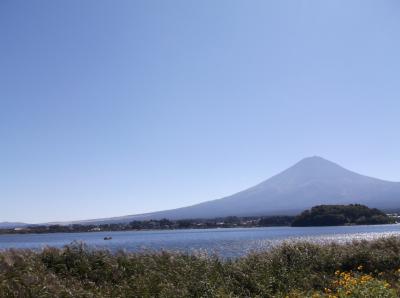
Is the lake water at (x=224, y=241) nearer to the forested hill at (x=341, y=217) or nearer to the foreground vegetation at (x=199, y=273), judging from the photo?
the foreground vegetation at (x=199, y=273)

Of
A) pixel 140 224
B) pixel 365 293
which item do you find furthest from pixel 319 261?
pixel 140 224

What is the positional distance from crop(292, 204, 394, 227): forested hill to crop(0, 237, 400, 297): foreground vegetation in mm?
71486

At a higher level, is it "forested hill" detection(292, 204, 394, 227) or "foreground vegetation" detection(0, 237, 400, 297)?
"forested hill" detection(292, 204, 394, 227)

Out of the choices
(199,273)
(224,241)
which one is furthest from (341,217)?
(199,273)

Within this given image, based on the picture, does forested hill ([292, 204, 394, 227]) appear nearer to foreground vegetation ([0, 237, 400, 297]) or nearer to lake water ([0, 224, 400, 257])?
lake water ([0, 224, 400, 257])

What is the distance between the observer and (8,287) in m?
10.3

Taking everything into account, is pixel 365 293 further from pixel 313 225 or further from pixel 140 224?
pixel 140 224

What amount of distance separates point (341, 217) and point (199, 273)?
76.9 m

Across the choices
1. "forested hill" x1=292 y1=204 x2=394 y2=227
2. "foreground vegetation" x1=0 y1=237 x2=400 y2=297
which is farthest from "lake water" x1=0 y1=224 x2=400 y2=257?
"forested hill" x1=292 y1=204 x2=394 y2=227

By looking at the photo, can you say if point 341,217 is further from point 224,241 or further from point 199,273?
point 199,273

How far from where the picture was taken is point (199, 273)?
1257 cm

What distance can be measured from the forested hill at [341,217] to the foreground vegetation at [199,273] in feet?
235

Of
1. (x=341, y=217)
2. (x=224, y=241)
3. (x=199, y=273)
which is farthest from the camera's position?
(x=341, y=217)

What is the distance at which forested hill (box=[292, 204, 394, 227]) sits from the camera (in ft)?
279
